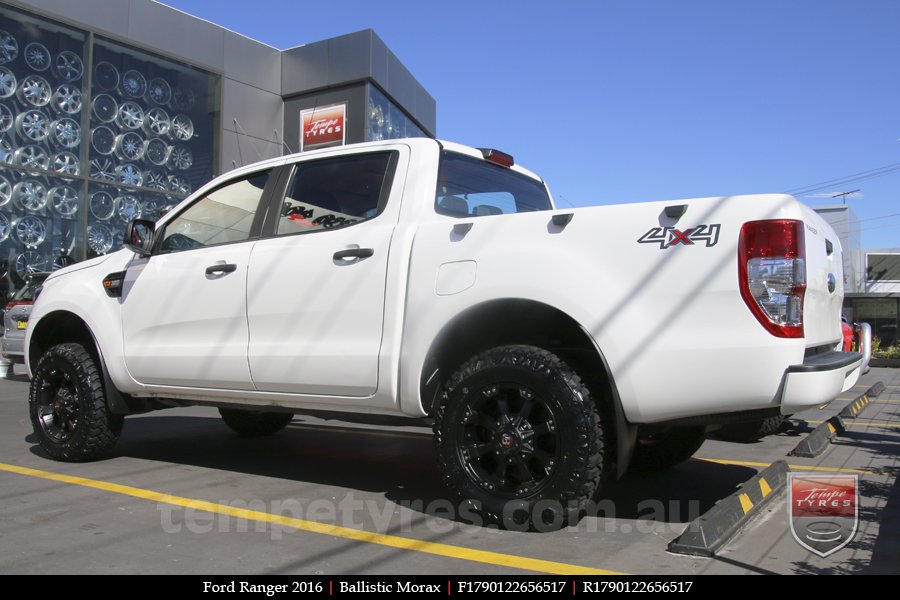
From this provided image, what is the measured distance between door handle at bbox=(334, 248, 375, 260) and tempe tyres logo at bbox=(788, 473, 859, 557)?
246 cm

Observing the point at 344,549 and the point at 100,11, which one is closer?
the point at 344,549

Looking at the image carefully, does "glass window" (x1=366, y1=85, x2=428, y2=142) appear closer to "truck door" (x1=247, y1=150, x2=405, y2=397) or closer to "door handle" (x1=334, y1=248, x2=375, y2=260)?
"truck door" (x1=247, y1=150, x2=405, y2=397)

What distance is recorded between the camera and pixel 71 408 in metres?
5.07

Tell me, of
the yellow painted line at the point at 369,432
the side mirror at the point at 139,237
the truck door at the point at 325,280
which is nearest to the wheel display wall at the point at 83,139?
the yellow painted line at the point at 369,432

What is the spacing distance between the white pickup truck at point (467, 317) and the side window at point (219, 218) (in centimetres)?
2

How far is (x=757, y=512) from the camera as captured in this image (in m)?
3.67

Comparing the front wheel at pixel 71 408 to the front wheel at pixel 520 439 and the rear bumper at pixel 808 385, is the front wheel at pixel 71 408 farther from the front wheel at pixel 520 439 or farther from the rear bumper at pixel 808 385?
the rear bumper at pixel 808 385

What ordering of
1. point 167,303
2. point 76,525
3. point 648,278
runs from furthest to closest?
point 167,303 < point 76,525 < point 648,278

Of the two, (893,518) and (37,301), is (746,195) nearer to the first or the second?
(893,518)

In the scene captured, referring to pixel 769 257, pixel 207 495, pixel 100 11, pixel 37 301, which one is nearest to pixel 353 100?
pixel 100 11

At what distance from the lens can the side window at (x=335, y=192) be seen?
13.5 ft

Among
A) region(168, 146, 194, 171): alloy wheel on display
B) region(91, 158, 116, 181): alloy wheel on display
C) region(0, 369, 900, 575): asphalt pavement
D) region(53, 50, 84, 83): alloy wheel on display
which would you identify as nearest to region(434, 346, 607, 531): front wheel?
region(0, 369, 900, 575): asphalt pavement

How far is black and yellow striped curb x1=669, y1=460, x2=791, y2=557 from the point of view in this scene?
3.07 meters

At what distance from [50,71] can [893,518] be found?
16811 millimetres
